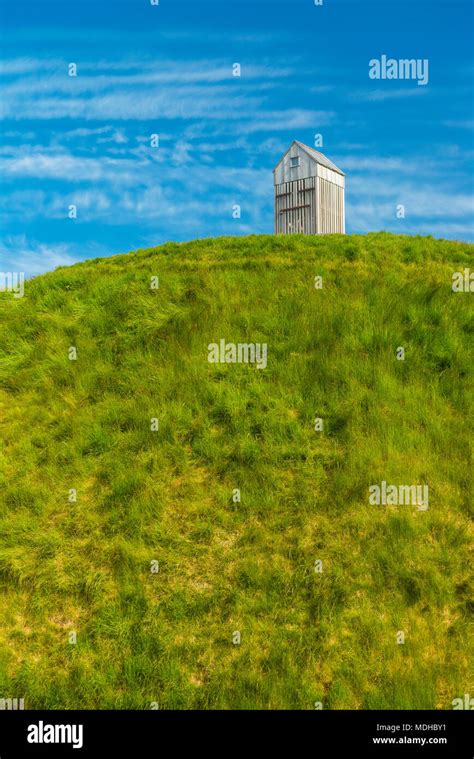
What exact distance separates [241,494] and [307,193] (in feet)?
54.7

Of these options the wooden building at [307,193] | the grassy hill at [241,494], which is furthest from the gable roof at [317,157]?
the grassy hill at [241,494]

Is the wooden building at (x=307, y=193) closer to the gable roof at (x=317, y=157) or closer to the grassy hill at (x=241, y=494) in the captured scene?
the gable roof at (x=317, y=157)

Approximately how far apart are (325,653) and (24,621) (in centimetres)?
421

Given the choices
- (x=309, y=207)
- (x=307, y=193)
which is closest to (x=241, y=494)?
(x=309, y=207)

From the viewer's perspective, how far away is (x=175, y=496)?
26.1 feet

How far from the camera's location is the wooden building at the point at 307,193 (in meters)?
20.7

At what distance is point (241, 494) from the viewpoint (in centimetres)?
779

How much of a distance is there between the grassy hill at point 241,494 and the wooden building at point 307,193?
8.65 metres

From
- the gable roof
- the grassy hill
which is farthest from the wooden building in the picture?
the grassy hill

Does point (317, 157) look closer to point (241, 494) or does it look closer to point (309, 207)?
point (309, 207)

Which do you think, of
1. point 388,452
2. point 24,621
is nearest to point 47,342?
point 24,621

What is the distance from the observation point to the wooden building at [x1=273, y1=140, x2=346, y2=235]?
67.8 ft

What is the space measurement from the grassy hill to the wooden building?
8.65 meters

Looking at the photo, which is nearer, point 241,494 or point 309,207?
point 241,494
